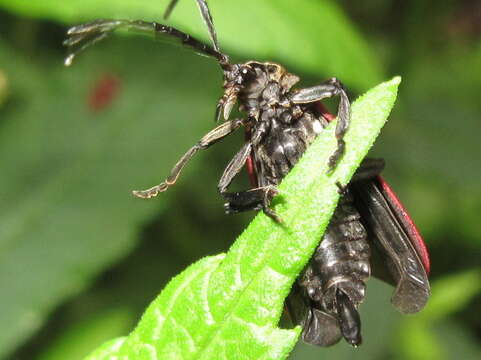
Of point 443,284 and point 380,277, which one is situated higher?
point 380,277

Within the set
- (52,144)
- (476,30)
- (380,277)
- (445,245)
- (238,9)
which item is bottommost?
(445,245)

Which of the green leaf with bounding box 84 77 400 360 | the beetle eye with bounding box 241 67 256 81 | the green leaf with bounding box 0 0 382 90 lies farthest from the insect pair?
the green leaf with bounding box 0 0 382 90

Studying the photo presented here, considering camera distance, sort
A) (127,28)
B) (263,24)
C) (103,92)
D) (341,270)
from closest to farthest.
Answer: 1. (127,28)
2. (341,270)
3. (263,24)
4. (103,92)

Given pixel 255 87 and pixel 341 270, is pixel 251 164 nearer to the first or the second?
pixel 255 87

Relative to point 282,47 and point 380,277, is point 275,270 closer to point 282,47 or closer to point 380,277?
point 380,277

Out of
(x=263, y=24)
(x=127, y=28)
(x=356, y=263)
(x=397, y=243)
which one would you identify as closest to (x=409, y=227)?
(x=397, y=243)

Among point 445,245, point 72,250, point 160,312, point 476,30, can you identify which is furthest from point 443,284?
point 476,30

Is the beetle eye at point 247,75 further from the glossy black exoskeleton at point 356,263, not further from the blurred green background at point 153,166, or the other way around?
the blurred green background at point 153,166
